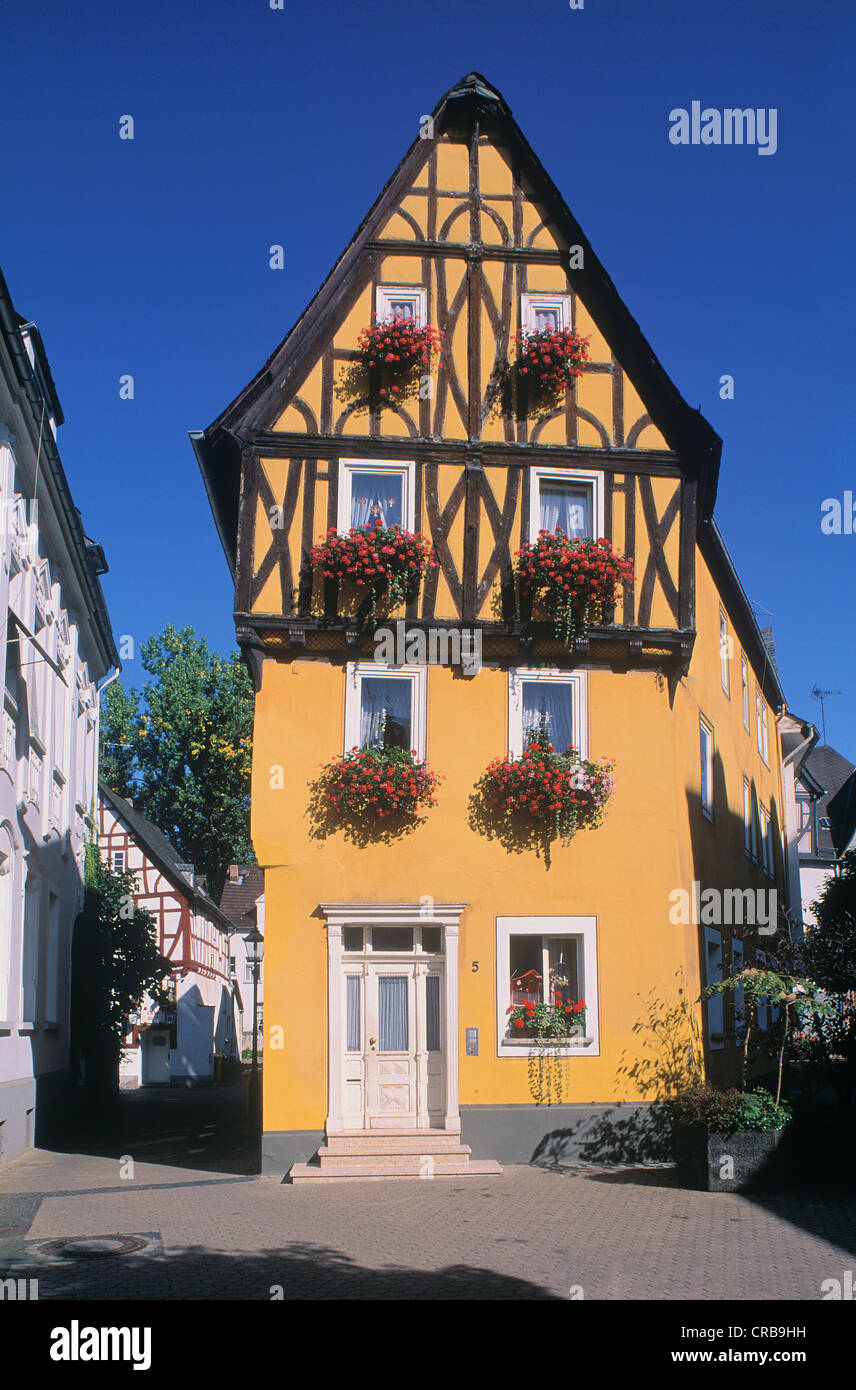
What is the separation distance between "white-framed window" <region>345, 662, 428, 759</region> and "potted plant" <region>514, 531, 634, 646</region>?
6.09ft

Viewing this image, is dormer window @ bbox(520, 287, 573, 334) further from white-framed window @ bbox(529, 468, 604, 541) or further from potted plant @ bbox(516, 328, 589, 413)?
white-framed window @ bbox(529, 468, 604, 541)

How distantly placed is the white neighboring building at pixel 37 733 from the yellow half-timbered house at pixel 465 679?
2699mm

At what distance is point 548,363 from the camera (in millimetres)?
18172

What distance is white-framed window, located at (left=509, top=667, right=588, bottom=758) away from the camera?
17750 mm

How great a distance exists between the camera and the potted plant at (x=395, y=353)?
17859 millimetres

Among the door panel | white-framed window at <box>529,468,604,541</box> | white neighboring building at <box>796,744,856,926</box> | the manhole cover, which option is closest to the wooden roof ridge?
white-framed window at <box>529,468,604,541</box>

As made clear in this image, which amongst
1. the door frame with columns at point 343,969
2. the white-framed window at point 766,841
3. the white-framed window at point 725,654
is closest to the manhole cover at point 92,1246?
the door frame with columns at point 343,969

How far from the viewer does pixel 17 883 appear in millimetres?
18438

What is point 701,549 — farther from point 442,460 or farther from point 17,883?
point 17,883

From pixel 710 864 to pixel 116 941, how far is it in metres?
12.3

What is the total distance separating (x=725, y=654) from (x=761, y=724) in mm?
7093

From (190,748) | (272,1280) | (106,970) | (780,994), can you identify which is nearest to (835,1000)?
(780,994)

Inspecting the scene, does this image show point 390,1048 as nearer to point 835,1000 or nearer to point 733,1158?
point 733,1158
